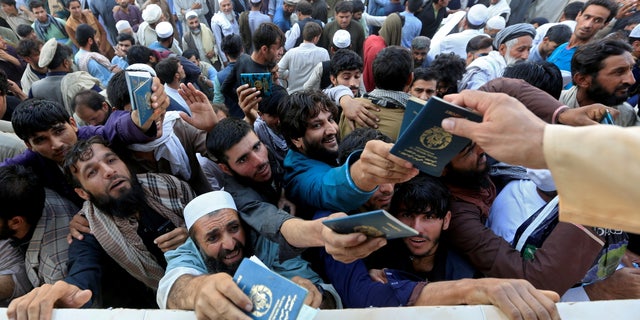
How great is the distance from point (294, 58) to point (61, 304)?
12.3 feet

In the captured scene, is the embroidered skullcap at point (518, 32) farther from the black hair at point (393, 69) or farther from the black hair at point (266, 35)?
the black hair at point (266, 35)

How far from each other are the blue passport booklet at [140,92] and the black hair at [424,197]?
5.00ft

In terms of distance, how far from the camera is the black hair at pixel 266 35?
3762 mm

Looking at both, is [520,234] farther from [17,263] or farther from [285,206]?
[17,263]

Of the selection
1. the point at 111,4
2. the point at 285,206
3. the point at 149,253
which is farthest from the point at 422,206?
the point at 111,4

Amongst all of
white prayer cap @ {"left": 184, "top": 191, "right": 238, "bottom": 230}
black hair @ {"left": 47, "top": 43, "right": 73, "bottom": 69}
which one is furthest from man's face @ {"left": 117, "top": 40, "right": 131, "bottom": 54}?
white prayer cap @ {"left": 184, "top": 191, "right": 238, "bottom": 230}

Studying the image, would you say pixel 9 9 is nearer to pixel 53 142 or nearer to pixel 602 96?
pixel 53 142

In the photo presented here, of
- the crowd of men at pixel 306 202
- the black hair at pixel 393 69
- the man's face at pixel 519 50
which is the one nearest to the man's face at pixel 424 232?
the crowd of men at pixel 306 202

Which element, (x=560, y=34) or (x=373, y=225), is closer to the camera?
(x=373, y=225)

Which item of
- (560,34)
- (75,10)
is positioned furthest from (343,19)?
(75,10)

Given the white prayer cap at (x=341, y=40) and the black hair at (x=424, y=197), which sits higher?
the black hair at (x=424, y=197)

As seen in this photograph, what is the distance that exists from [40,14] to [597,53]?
8.15m

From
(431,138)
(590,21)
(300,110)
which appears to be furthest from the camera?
(590,21)

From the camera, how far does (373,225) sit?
3.59 feet
